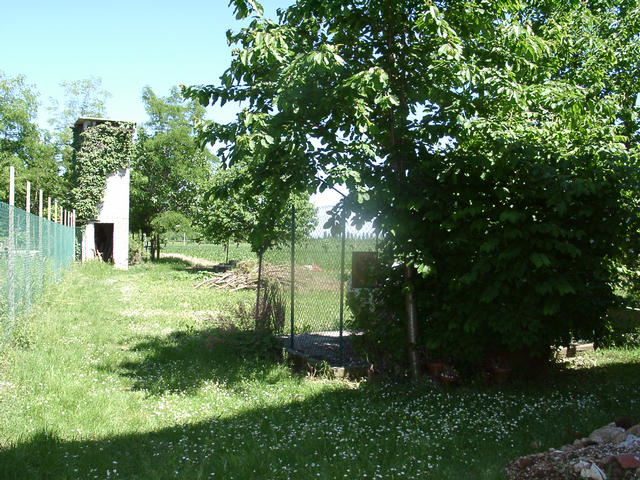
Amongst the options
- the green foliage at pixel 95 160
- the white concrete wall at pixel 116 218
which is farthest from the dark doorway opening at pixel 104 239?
the green foliage at pixel 95 160

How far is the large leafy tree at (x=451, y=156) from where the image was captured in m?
5.68

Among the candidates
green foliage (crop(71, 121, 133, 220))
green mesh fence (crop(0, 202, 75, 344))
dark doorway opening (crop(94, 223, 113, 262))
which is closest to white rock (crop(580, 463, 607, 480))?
green mesh fence (crop(0, 202, 75, 344))

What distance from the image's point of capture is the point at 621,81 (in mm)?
10922

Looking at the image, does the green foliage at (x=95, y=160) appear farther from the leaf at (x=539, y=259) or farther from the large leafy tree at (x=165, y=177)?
the leaf at (x=539, y=259)

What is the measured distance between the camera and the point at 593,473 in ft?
11.2

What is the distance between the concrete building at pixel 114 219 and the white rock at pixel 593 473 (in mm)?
27594

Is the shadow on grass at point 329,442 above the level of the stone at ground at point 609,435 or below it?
below

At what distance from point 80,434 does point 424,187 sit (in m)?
4.47

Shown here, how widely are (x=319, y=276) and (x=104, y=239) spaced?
26.7m

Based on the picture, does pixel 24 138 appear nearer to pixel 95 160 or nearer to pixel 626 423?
pixel 95 160

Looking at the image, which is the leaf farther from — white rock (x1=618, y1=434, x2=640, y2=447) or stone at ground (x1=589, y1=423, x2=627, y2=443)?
white rock (x1=618, y1=434, x2=640, y2=447)

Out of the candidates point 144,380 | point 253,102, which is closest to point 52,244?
point 144,380

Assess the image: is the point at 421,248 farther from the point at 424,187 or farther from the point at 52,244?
the point at 52,244

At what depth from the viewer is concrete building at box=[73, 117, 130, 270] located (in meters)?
28.6
